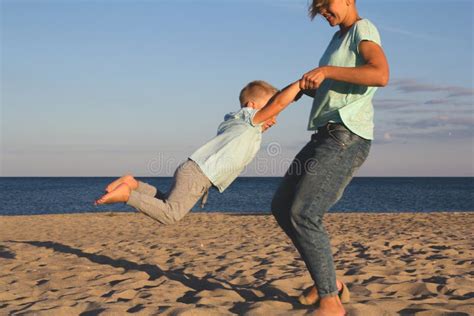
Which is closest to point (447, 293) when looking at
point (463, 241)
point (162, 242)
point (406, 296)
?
point (406, 296)

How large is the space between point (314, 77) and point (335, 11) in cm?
50

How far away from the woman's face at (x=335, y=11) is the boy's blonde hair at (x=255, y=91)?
3.33ft

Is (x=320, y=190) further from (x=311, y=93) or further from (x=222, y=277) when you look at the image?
(x=222, y=277)

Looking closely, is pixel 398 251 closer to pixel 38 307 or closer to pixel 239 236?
pixel 239 236

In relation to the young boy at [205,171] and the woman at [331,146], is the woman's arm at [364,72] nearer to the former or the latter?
the woman at [331,146]

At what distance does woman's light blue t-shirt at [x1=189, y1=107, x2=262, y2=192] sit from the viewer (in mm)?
3972

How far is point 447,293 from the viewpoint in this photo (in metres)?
4.21

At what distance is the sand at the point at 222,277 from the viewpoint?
3748mm

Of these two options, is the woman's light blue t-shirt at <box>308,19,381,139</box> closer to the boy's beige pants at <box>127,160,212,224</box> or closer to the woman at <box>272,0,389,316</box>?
the woman at <box>272,0,389,316</box>

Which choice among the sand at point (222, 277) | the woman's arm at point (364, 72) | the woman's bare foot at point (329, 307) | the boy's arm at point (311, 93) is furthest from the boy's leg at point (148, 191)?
the woman's arm at point (364, 72)

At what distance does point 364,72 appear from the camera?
300cm

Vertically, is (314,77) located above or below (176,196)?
above

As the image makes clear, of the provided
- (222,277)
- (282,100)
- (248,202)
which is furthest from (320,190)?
(248,202)

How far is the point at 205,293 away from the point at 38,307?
1333 mm
